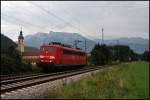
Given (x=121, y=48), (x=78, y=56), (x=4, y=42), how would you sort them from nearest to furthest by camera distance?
(x=78, y=56)
(x=4, y=42)
(x=121, y=48)

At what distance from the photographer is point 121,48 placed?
177 m

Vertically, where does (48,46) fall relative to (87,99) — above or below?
above

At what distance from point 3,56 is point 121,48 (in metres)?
146

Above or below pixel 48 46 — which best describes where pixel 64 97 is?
below

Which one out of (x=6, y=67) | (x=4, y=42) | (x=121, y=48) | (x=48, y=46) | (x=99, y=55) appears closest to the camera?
(x=6, y=67)

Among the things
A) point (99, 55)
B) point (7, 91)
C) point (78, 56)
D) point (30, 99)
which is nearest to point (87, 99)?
point (30, 99)

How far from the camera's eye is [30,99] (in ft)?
39.7

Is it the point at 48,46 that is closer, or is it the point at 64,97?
the point at 64,97

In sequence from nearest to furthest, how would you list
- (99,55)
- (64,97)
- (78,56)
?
(64,97)
(78,56)
(99,55)

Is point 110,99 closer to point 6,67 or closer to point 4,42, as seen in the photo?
point 6,67

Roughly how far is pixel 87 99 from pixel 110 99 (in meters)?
1.04

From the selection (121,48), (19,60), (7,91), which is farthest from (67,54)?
(121,48)

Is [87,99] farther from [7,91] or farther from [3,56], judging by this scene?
[3,56]

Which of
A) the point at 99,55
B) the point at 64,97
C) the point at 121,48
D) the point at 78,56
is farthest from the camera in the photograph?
the point at 121,48
